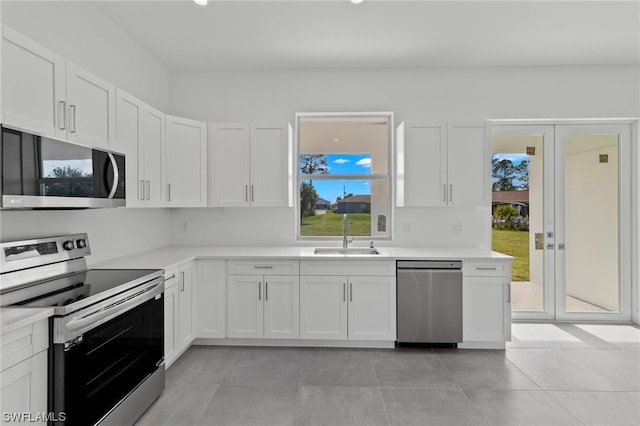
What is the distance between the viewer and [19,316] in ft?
4.60

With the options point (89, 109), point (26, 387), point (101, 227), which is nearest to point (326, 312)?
point (101, 227)

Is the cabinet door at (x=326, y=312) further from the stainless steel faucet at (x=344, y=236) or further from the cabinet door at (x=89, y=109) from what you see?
the cabinet door at (x=89, y=109)

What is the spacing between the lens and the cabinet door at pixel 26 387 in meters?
1.34

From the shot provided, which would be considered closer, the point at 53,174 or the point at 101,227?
the point at 53,174

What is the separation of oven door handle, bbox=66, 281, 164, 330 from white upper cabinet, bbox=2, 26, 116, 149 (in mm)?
966

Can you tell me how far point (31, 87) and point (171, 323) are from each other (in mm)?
1841

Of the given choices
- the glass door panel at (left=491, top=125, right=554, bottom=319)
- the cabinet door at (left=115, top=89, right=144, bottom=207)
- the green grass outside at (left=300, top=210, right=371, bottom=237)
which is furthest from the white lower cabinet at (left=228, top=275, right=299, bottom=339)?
the glass door panel at (left=491, top=125, right=554, bottom=319)

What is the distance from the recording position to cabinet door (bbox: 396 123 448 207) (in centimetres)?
348

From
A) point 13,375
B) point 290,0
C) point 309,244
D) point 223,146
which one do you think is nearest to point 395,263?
point 309,244

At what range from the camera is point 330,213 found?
4090mm

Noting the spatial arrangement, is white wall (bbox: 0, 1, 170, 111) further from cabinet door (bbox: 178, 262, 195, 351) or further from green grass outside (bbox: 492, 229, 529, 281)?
green grass outside (bbox: 492, 229, 529, 281)

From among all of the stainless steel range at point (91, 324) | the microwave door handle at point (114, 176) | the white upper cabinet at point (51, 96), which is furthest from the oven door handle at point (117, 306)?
the white upper cabinet at point (51, 96)

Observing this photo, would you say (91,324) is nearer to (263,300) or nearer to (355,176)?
(263,300)

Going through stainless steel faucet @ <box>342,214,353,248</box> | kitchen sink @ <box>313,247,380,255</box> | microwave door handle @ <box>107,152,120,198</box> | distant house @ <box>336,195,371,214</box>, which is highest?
microwave door handle @ <box>107,152,120,198</box>
